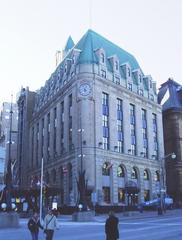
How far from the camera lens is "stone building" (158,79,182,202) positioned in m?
78.2

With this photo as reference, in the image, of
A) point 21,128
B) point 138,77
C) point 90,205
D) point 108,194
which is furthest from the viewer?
point 21,128

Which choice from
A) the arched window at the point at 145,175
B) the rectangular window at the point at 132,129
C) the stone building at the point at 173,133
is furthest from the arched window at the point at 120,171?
the stone building at the point at 173,133

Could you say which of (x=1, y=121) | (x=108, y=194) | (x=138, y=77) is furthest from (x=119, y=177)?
(x=1, y=121)

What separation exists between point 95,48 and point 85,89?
12320mm

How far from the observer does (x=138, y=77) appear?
7794cm

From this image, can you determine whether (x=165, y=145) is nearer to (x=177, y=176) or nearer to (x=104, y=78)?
(x=177, y=176)

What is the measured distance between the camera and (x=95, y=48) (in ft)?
238

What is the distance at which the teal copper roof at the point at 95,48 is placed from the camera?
6804 centimetres

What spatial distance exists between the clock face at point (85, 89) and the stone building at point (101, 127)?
181mm

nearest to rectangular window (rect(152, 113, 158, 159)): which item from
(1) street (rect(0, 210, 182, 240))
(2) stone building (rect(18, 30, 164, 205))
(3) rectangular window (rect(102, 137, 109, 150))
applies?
(2) stone building (rect(18, 30, 164, 205))

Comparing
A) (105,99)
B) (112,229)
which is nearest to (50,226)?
(112,229)

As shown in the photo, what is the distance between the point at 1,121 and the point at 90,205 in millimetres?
89860

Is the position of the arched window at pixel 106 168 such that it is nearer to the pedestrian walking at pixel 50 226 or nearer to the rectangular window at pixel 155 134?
the rectangular window at pixel 155 134

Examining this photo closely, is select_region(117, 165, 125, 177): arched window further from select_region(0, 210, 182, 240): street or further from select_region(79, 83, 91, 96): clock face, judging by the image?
select_region(0, 210, 182, 240): street
